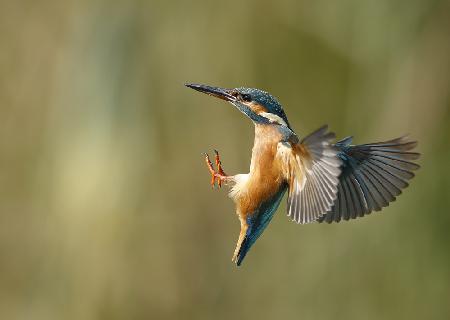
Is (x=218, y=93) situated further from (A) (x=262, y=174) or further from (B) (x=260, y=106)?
(A) (x=262, y=174)

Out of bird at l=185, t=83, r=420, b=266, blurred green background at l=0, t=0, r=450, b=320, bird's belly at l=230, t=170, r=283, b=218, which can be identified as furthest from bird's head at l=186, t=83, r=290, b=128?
blurred green background at l=0, t=0, r=450, b=320

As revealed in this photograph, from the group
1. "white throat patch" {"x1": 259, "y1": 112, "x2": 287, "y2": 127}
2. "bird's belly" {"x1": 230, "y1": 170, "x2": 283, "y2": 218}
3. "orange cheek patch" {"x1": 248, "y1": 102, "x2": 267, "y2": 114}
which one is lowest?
"bird's belly" {"x1": 230, "y1": 170, "x2": 283, "y2": 218}

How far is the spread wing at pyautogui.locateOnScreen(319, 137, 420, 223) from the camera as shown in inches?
87.7

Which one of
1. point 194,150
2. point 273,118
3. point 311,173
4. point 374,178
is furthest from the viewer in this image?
point 194,150

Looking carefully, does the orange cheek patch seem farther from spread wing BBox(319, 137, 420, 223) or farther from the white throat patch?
spread wing BBox(319, 137, 420, 223)

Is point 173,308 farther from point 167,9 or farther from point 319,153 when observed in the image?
point 319,153

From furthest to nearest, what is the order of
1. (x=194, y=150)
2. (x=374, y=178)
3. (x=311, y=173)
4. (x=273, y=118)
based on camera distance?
(x=194, y=150) → (x=374, y=178) → (x=273, y=118) → (x=311, y=173)

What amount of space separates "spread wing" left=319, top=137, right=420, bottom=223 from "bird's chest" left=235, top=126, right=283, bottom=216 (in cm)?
19

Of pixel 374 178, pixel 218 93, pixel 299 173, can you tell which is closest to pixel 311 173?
pixel 299 173

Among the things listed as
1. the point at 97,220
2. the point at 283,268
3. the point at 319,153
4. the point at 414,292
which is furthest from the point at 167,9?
the point at 319,153

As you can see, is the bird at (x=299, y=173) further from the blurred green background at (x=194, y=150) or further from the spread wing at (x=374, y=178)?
the blurred green background at (x=194, y=150)

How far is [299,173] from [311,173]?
81 mm

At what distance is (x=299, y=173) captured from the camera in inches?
79.3

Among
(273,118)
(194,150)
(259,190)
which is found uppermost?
(194,150)
